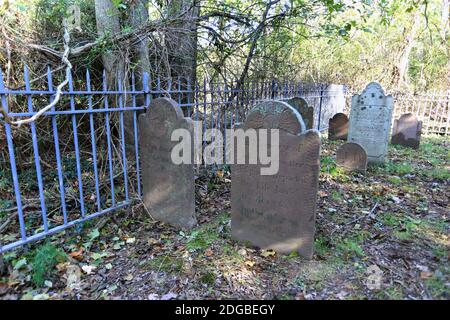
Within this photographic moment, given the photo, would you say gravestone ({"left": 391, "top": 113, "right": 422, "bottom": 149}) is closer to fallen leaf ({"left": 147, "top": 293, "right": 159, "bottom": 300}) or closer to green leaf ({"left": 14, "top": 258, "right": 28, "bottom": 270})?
fallen leaf ({"left": 147, "top": 293, "right": 159, "bottom": 300})

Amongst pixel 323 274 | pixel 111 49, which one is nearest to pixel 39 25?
pixel 111 49

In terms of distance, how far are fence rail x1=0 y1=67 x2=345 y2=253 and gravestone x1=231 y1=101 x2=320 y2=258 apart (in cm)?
150

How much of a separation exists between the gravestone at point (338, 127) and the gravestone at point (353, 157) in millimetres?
3293

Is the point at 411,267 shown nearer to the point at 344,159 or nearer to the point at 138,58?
the point at 344,159

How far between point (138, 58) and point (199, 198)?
2.23 meters

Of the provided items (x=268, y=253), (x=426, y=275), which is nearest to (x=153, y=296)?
(x=268, y=253)

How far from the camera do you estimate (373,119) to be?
646 cm

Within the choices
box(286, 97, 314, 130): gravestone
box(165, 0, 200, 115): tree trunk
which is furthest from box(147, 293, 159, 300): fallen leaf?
box(286, 97, 314, 130): gravestone

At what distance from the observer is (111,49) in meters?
4.07

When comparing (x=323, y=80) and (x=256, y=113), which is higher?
(x=323, y=80)

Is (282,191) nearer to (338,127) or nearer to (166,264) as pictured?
(166,264)

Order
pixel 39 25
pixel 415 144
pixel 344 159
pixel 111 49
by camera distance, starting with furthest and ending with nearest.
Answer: pixel 415 144 → pixel 344 159 → pixel 39 25 → pixel 111 49

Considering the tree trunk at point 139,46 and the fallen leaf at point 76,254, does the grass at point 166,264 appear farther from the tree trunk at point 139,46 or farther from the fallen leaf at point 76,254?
the tree trunk at point 139,46

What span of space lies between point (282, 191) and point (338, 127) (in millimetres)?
6690
